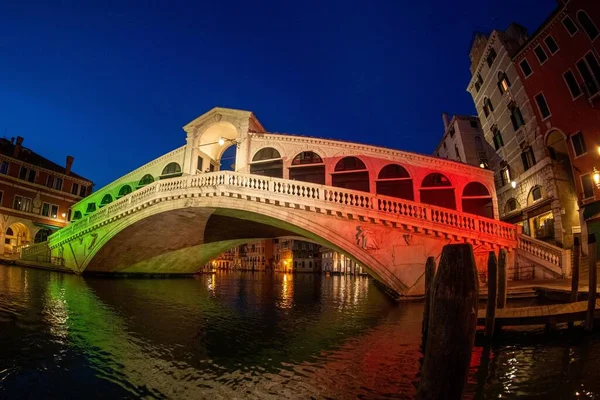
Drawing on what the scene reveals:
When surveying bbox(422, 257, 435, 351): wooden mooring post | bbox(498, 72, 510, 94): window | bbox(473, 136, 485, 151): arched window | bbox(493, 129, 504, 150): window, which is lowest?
bbox(422, 257, 435, 351): wooden mooring post

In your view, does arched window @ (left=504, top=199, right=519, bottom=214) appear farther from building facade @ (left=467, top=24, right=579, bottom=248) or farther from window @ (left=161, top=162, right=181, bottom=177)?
window @ (left=161, top=162, right=181, bottom=177)

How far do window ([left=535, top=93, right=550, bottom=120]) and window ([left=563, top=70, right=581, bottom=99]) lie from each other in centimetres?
146

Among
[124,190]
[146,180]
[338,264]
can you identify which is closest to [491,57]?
[146,180]

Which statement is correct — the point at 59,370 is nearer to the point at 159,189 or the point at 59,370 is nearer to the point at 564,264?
the point at 159,189

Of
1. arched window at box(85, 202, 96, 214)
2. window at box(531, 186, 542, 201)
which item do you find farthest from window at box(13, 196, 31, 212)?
window at box(531, 186, 542, 201)

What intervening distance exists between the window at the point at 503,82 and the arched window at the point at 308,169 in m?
13.5

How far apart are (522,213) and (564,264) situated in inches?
310

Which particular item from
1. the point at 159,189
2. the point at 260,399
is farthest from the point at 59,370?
the point at 159,189

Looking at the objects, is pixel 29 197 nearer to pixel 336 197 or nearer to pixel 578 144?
pixel 336 197

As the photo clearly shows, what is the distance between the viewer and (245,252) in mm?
65562

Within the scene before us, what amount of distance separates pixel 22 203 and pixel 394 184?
35.8 metres

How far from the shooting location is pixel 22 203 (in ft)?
→ 98.4

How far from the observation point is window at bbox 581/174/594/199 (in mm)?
14008

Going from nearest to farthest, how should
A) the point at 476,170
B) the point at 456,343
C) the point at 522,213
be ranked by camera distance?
1. the point at 456,343
2. the point at 476,170
3. the point at 522,213
